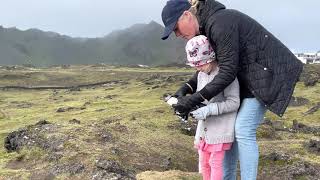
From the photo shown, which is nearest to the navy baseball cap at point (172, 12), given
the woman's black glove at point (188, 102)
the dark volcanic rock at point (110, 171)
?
the woman's black glove at point (188, 102)

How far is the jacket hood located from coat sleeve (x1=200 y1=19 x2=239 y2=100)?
25 centimetres

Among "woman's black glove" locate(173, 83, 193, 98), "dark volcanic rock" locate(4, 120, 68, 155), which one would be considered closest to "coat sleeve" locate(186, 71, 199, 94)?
"woman's black glove" locate(173, 83, 193, 98)

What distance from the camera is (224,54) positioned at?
8.98 metres

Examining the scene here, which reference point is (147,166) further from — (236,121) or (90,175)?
(236,121)

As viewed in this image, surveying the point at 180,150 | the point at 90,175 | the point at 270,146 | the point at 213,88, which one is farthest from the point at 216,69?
the point at 270,146

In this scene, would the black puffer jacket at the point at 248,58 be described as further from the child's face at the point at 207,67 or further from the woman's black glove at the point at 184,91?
the woman's black glove at the point at 184,91

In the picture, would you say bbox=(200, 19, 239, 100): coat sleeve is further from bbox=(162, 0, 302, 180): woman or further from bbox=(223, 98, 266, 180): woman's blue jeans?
bbox=(223, 98, 266, 180): woman's blue jeans

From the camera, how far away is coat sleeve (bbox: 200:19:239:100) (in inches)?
352

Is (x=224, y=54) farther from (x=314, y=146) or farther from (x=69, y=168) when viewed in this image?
(x=314, y=146)

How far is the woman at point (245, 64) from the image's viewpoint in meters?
9.07

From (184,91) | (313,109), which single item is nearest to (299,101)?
(313,109)

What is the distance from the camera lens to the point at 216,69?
9.44 meters

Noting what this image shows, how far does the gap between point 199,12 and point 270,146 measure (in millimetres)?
12335

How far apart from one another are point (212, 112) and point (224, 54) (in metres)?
1.00
